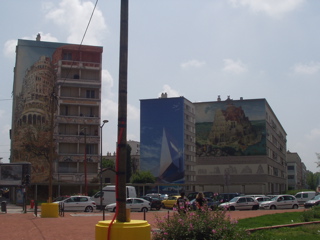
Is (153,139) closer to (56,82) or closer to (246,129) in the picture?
(246,129)

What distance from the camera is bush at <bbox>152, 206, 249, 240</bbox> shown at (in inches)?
388

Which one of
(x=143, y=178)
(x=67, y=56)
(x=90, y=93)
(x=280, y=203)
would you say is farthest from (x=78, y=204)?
(x=143, y=178)

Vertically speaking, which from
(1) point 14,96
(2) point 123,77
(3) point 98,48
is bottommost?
(2) point 123,77

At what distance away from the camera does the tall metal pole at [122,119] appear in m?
8.68

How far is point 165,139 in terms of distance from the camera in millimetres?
91500

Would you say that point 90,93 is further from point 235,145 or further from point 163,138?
point 235,145

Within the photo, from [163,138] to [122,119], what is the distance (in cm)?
8260

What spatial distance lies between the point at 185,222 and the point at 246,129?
76.7 metres

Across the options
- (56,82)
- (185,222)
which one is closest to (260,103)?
(56,82)

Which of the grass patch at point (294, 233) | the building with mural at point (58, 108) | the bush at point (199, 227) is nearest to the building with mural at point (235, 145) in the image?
the building with mural at point (58, 108)

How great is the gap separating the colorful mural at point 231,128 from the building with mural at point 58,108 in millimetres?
28966

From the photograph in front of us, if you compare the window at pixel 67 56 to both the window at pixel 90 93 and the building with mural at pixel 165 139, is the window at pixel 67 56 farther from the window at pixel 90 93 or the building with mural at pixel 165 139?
the building with mural at pixel 165 139

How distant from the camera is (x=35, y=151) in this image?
65.9 m

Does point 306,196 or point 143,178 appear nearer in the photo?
point 306,196
